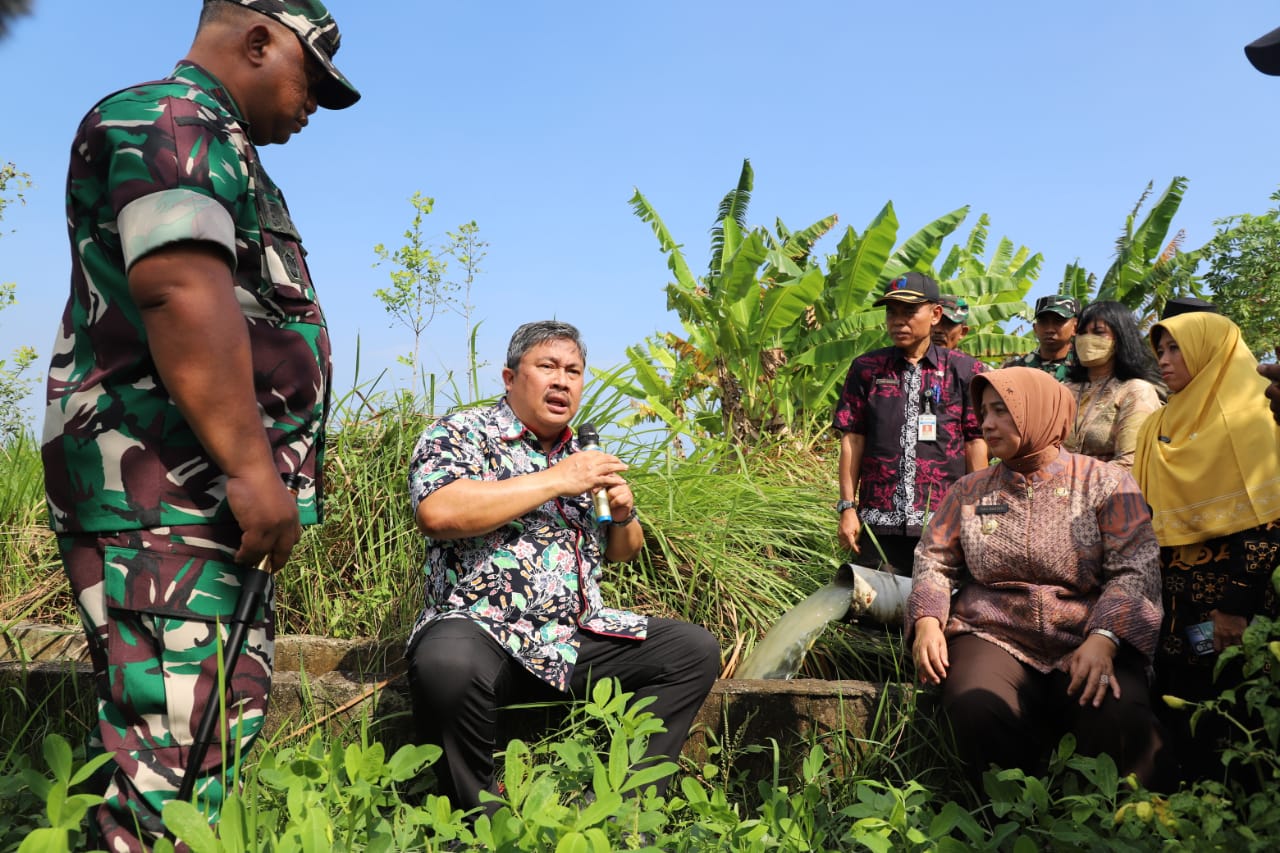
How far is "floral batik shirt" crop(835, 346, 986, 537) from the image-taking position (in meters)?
4.66

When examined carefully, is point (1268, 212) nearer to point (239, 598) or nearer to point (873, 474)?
point (873, 474)

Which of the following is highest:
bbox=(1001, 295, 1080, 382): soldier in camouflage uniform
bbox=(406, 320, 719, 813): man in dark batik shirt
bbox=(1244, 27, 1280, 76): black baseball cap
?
bbox=(1244, 27, 1280, 76): black baseball cap

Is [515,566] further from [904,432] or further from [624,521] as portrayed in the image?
[904,432]

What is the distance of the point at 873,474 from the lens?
15.7ft

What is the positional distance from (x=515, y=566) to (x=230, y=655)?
1457 mm

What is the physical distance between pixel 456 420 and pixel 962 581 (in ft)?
6.07

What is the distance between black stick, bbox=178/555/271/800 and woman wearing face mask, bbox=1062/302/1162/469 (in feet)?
13.0

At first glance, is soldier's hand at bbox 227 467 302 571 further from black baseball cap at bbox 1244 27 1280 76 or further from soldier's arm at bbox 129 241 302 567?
black baseball cap at bbox 1244 27 1280 76

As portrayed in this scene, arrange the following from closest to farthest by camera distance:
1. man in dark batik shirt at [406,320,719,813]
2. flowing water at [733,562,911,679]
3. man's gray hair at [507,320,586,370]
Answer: man in dark batik shirt at [406,320,719,813] → man's gray hair at [507,320,586,370] → flowing water at [733,562,911,679]

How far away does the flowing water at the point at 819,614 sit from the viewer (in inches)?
155

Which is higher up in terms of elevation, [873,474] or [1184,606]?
[873,474]

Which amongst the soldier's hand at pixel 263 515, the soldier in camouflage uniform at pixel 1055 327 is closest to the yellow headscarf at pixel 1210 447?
the soldier in camouflage uniform at pixel 1055 327

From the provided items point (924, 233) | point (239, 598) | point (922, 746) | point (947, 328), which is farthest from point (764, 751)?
point (924, 233)

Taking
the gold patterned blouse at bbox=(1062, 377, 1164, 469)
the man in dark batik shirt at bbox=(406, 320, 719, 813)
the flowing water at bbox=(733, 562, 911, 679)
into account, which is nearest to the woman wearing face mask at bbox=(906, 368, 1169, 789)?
the flowing water at bbox=(733, 562, 911, 679)
